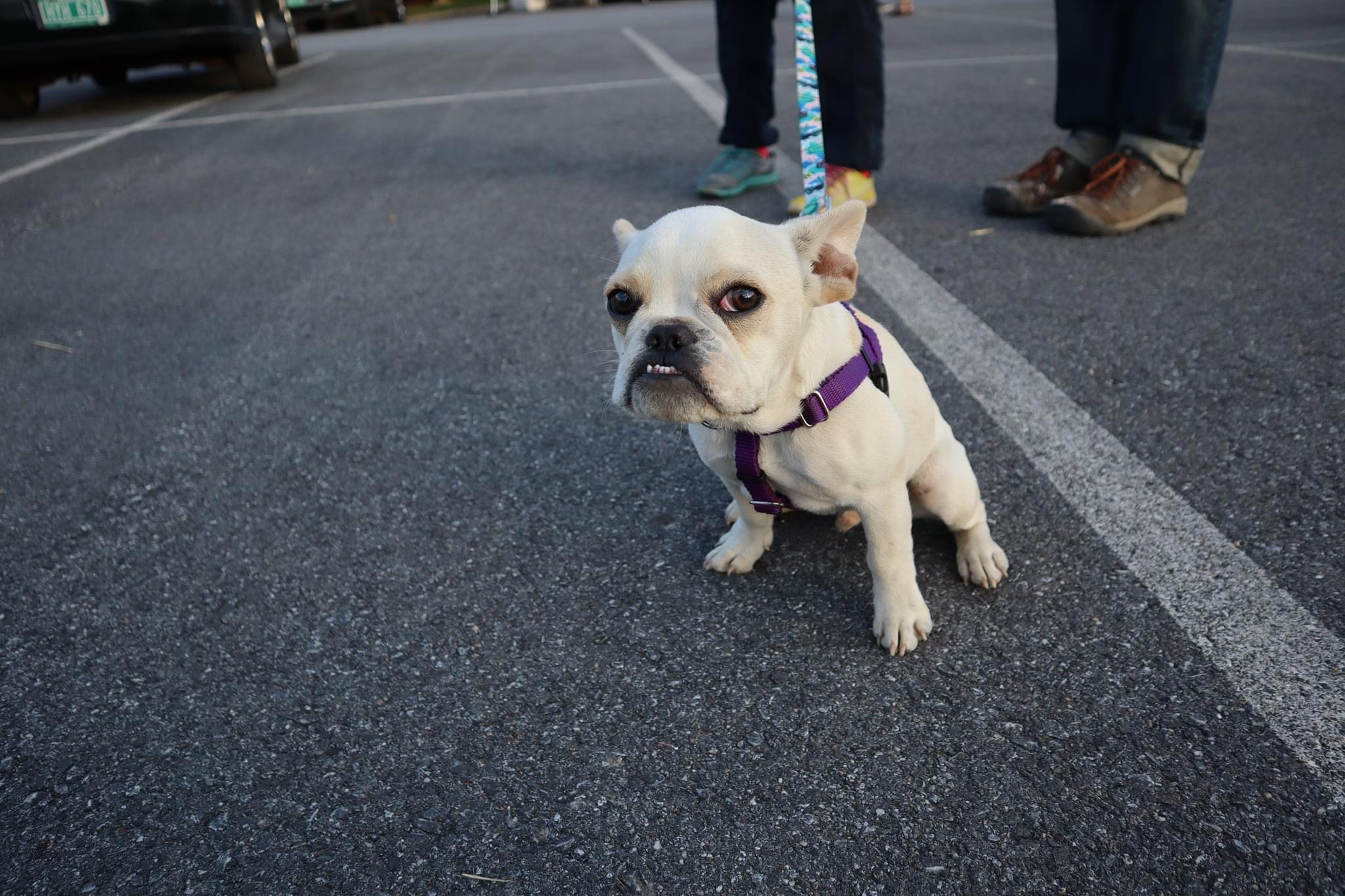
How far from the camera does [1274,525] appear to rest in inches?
82.7

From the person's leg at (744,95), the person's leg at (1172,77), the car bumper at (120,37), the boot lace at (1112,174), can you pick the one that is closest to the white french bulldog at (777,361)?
the boot lace at (1112,174)

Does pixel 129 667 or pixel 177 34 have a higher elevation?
pixel 177 34

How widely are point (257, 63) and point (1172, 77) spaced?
8.45 metres

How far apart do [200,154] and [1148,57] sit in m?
6.15

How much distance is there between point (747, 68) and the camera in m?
4.72

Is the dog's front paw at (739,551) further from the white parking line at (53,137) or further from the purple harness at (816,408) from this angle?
the white parking line at (53,137)

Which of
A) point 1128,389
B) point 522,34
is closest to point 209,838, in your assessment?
point 1128,389

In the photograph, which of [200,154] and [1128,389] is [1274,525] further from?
[200,154]

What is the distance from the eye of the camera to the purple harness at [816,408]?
6.16ft

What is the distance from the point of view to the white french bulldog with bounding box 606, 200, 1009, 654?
1.79 meters

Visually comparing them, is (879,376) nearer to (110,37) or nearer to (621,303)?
(621,303)

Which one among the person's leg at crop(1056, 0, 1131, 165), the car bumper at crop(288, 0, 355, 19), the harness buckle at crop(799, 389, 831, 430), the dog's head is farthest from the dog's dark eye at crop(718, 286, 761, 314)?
the car bumper at crop(288, 0, 355, 19)

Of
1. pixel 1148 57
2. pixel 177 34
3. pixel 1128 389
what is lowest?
pixel 1128 389

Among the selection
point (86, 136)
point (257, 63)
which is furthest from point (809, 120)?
point (257, 63)
